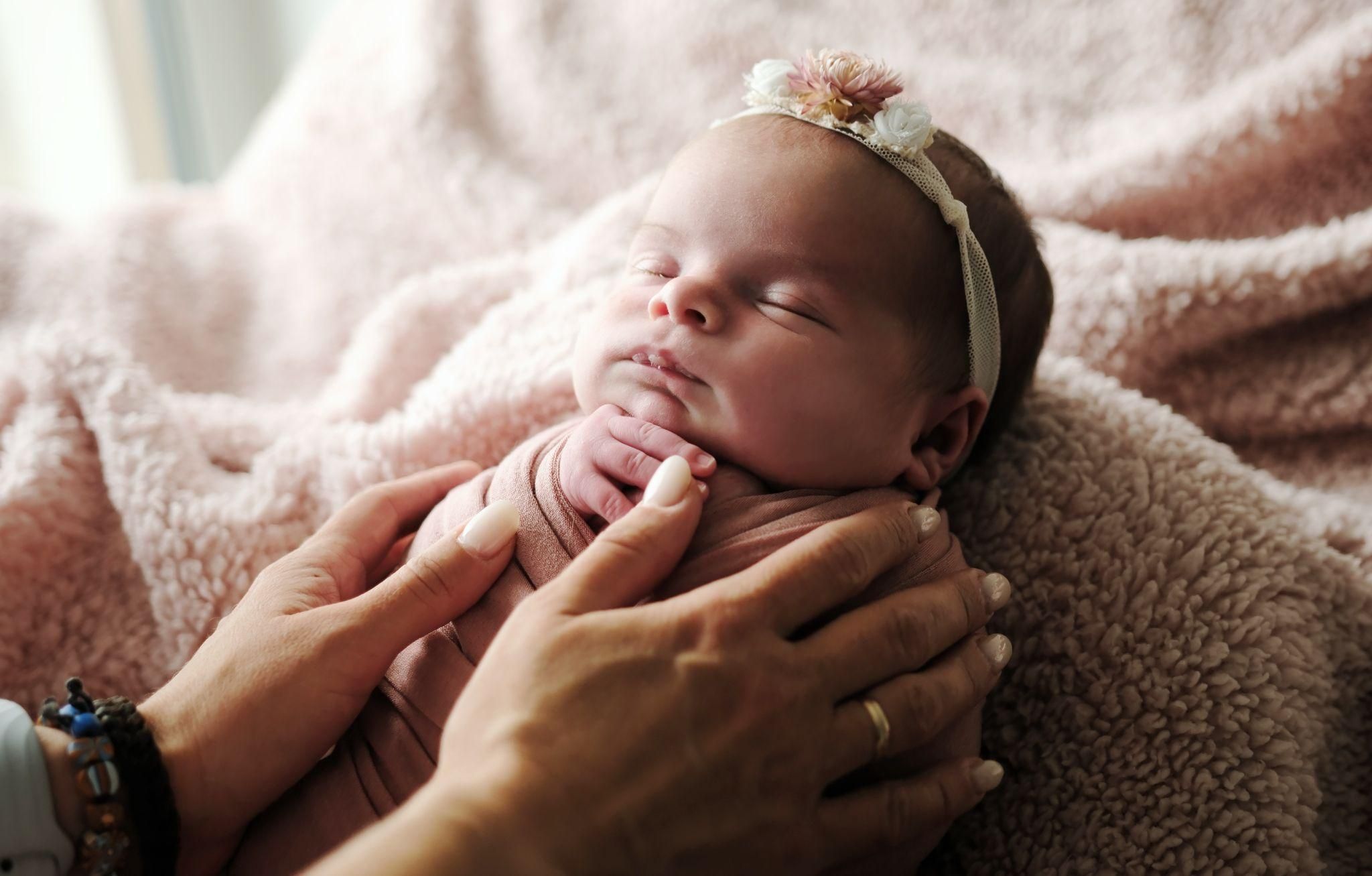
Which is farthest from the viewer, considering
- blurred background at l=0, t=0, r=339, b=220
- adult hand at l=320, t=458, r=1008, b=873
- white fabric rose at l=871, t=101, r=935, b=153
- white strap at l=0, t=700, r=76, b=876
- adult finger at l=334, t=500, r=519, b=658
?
blurred background at l=0, t=0, r=339, b=220

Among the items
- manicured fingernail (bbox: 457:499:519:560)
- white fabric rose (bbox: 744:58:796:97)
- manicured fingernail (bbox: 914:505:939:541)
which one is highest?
white fabric rose (bbox: 744:58:796:97)

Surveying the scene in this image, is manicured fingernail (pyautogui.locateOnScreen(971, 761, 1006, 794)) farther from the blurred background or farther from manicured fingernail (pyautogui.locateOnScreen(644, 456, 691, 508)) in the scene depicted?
the blurred background

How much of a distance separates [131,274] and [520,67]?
76cm

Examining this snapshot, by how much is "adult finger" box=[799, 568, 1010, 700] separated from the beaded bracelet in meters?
0.59

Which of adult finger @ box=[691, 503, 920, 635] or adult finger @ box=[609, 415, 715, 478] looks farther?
adult finger @ box=[609, 415, 715, 478]

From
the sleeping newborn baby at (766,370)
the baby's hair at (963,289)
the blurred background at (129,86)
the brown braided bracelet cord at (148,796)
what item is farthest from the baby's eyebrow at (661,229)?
the blurred background at (129,86)

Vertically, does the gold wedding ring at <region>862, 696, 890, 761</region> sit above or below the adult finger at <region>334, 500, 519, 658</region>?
below

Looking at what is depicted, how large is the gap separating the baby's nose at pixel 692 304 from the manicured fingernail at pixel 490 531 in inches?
9.8

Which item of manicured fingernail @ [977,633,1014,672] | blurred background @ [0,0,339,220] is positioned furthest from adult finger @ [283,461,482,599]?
blurred background @ [0,0,339,220]

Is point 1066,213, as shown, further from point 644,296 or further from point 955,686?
point 955,686

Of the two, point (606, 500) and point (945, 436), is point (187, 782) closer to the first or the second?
point (606, 500)

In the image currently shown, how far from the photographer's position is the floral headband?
3.50 feet

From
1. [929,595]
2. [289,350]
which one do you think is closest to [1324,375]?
[929,595]

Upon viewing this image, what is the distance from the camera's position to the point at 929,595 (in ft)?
3.11
